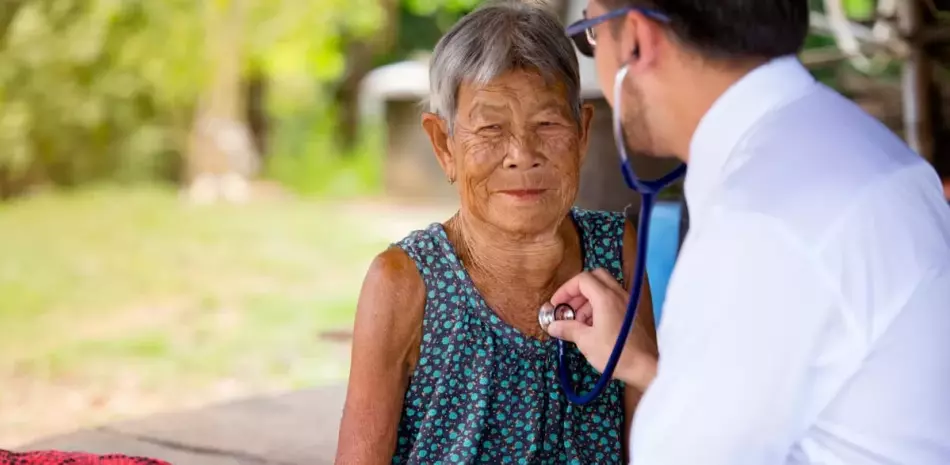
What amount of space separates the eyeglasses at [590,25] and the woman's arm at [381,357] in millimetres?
573

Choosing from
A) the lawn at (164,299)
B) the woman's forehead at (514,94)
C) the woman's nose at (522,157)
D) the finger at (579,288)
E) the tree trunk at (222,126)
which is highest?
the tree trunk at (222,126)

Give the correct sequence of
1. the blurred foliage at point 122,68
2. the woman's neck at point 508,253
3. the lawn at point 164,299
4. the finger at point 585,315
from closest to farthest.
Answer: the finger at point 585,315 < the woman's neck at point 508,253 < the lawn at point 164,299 < the blurred foliage at point 122,68

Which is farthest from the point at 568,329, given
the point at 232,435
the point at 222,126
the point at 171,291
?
the point at 222,126

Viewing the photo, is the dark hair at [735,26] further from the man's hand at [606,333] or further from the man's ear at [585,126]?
the man's ear at [585,126]

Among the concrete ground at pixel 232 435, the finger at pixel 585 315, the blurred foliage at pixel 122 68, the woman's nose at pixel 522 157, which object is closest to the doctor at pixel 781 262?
the finger at pixel 585 315

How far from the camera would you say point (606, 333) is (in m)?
1.66

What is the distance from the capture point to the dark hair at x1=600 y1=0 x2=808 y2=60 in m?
1.31

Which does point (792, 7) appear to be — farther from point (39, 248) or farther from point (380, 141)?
point (380, 141)

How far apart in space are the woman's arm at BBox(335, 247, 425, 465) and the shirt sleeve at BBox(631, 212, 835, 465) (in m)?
0.82

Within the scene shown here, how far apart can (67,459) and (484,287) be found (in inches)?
35.8

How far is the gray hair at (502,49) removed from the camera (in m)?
2.00

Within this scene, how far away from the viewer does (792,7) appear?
1345mm

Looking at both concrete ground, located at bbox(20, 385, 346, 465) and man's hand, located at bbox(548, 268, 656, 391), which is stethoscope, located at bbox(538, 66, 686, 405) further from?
concrete ground, located at bbox(20, 385, 346, 465)

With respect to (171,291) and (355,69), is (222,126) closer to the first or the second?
(355,69)
